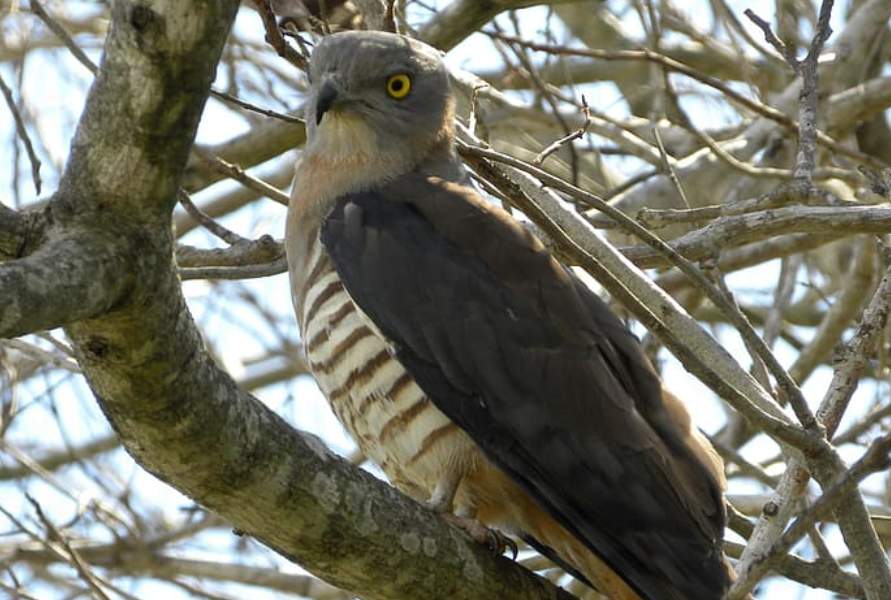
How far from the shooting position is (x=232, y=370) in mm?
9031

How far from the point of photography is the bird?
4.93 meters

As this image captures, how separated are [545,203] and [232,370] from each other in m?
4.28

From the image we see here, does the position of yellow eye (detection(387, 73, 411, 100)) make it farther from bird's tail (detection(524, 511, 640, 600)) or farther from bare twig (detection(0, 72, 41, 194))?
bird's tail (detection(524, 511, 640, 600))

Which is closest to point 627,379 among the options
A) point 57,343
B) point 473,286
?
point 473,286

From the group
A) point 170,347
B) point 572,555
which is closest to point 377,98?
point 572,555

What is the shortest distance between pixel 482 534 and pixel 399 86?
7.74 feet

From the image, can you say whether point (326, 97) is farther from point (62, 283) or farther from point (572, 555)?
point (62, 283)

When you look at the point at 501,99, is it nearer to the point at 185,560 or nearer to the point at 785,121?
the point at 785,121

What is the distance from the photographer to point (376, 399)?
5301 mm

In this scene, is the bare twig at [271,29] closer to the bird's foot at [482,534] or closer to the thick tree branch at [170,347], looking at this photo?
the thick tree branch at [170,347]

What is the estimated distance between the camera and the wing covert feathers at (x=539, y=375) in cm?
489

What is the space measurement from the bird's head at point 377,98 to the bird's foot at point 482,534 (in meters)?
1.94

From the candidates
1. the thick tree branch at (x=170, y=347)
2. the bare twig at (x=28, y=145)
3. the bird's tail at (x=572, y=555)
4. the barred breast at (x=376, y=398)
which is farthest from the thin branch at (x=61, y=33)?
the bird's tail at (x=572, y=555)

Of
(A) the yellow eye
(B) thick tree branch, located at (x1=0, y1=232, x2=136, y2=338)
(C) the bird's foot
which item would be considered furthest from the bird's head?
(B) thick tree branch, located at (x1=0, y1=232, x2=136, y2=338)
